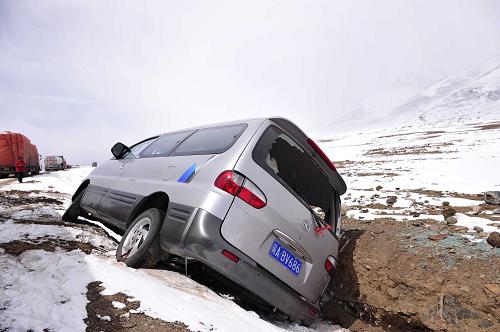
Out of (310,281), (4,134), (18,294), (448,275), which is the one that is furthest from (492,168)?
(4,134)

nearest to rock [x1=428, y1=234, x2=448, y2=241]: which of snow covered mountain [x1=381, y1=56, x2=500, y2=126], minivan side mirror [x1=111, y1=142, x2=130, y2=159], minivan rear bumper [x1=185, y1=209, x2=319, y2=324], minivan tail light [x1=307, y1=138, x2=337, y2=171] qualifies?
minivan tail light [x1=307, y1=138, x2=337, y2=171]

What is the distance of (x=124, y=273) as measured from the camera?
2.79m

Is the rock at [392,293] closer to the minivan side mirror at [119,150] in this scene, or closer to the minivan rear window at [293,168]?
the minivan rear window at [293,168]

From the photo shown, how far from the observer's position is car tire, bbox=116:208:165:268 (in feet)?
10.3

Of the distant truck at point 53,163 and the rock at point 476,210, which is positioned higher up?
the rock at point 476,210

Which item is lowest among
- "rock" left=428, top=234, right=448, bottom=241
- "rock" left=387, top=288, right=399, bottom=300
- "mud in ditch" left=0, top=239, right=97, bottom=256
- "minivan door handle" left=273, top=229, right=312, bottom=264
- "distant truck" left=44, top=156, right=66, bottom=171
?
"distant truck" left=44, top=156, right=66, bottom=171

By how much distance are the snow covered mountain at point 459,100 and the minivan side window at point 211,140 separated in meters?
81.0

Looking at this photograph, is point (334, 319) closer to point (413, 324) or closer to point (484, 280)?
point (413, 324)

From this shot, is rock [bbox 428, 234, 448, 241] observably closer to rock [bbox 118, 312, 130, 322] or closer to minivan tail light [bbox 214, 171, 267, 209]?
minivan tail light [bbox 214, 171, 267, 209]

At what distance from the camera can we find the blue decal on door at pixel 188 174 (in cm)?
315

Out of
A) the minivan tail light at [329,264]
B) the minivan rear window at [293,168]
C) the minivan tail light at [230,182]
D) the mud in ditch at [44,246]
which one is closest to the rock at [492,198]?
the minivan rear window at [293,168]

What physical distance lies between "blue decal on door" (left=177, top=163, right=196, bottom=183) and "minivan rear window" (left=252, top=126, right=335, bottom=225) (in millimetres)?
642

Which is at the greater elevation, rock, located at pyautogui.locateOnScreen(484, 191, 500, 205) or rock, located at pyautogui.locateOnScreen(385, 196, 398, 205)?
rock, located at pyautogui.locateOnScreen(484, 191, 500, 205)

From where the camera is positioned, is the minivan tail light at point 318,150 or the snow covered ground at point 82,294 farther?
the minivan tail light at point 318,150
